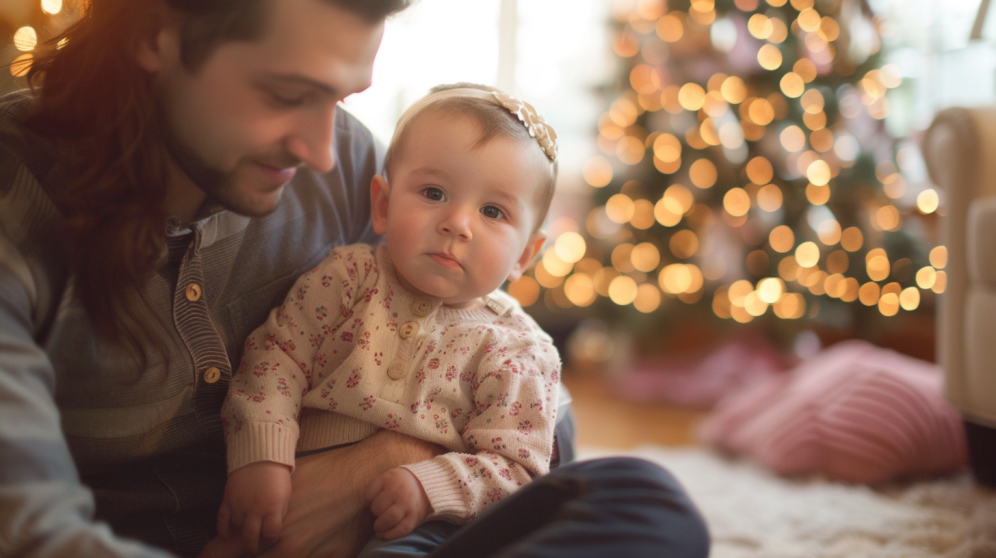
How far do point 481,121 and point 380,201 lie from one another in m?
0.17

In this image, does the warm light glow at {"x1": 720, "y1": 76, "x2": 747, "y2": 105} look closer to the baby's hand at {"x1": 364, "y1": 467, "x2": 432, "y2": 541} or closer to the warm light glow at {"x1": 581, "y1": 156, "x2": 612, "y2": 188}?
the warm light glow at {"x1": 581, "y1": 156, "x2": 612, "y2": 188}

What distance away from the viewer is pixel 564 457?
34.2 inches

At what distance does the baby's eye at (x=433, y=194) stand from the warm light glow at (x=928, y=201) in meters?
2.77

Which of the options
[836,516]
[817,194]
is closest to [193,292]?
[836,516]

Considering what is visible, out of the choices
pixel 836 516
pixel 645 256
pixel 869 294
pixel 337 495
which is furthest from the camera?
pixel 645 256

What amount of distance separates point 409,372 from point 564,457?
0.25 m

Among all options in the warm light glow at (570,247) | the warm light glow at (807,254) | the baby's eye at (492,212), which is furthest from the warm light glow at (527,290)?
the baby's eye at (492,212)

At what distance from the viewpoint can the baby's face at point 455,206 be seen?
758 mm

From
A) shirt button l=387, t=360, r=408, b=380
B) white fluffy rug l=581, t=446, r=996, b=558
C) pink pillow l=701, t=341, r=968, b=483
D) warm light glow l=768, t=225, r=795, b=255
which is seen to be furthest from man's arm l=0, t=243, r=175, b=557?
warm light glow l=768, t=225, r=795, b=255

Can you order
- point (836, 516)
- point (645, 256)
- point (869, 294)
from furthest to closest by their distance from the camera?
point (645, 256)
point (869, 294)
point (836, 516)

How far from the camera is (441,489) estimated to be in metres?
0.68

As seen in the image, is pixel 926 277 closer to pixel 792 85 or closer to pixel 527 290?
pixel 792 85

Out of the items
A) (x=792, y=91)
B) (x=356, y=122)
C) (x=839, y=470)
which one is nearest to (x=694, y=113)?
(x=792, y=91)

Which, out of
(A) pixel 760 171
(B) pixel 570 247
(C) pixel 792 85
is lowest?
(B) pixel 570 247
